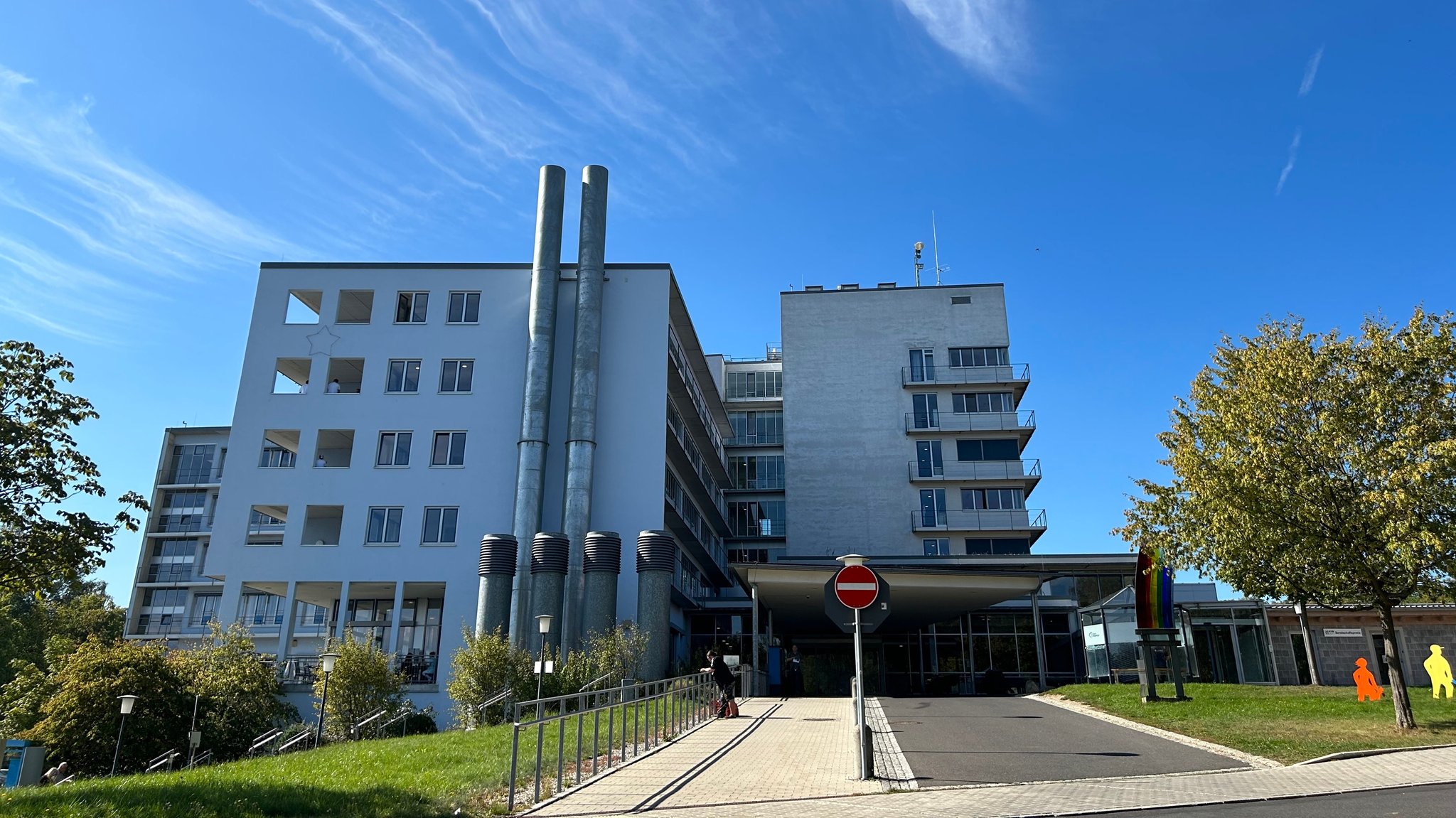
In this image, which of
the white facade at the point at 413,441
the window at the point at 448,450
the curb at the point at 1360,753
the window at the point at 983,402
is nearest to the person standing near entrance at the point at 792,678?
the white facade at the point at 413,441

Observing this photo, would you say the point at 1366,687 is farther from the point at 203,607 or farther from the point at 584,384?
the point at 203,607

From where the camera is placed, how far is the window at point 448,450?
117 ft

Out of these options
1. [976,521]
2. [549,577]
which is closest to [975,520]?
[976,521]

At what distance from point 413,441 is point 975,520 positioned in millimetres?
32416

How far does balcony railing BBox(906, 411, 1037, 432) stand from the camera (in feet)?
181

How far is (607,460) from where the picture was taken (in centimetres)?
3566

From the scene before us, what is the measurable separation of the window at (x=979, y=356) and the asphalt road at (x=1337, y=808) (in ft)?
157

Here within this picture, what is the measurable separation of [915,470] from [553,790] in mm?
46517

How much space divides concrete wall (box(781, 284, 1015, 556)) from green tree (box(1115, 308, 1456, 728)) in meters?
35.8

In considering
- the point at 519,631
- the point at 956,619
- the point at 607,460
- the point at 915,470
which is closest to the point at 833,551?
the point at 915,470

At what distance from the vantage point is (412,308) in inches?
1497

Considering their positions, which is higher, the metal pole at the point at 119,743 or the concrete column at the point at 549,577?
the concrete column at the point at 549,577

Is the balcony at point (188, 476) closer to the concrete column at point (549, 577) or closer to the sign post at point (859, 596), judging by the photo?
the concrete column at point (549, 577)

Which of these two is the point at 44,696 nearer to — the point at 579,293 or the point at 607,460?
the point at 607,460
